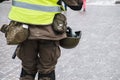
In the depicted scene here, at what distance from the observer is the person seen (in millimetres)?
3203

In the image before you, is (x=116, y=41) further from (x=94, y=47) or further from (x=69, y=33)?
(x=69, y=33)

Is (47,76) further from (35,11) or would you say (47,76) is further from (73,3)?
(73,3)

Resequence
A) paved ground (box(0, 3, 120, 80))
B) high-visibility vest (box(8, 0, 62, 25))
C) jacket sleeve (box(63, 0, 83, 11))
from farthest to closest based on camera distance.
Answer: paved ground (box(0, 3, 120, 80)) < jacket sleeve (box(63, 0, 83, 11)) < high-visibility vest (box(8, 0, 62, 25))

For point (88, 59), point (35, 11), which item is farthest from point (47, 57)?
point (88, 59)

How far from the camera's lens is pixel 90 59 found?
6.27 metres

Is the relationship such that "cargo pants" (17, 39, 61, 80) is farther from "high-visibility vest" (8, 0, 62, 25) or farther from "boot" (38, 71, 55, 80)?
"high-visibility vest" (8, 0, 62, 25)

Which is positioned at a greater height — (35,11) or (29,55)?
(35,11)

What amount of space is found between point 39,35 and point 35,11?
227mm

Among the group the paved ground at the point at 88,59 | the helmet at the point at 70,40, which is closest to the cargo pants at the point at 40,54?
the helmet at the point at 70,40

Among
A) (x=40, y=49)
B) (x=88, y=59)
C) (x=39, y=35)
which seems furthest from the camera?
(x=88, y=59)

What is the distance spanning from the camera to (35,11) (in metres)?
3.22

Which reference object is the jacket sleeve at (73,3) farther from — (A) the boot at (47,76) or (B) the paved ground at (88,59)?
(B) the paved ground at (88,59)

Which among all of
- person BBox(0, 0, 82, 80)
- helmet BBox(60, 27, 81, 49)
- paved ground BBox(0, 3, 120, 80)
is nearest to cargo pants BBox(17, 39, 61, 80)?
person BBox(0, 0, 82, 80)

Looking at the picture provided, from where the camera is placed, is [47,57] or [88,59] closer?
[47,57]
